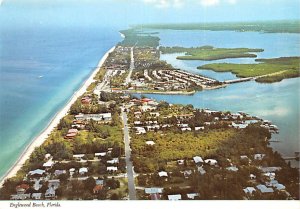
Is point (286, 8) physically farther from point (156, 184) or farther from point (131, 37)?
point (156, 184)

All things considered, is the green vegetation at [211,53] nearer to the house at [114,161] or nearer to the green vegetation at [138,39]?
the green vegetation at [138,39]

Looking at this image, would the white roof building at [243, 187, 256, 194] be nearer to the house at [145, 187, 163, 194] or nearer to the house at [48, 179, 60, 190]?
the house at [145, 187, 163, 194]

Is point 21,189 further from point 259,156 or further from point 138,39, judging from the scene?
point 259,156

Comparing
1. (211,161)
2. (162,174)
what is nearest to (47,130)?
(162,174)

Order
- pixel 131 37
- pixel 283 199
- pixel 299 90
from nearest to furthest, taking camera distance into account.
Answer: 1. pixel 283 199
2. pixel 299 90
3. pixel 131 37

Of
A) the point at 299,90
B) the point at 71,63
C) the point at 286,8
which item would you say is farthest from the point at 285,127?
the point at 71,63
